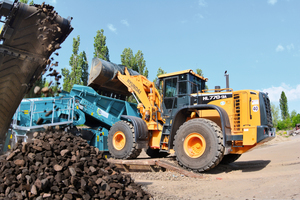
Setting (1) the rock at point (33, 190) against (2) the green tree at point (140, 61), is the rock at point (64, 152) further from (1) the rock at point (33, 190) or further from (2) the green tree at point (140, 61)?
(2) the green tree at point (140, 61)

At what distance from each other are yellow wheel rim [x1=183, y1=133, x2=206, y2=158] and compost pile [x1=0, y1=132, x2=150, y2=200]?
2422mm

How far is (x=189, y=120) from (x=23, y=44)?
428 centimetres

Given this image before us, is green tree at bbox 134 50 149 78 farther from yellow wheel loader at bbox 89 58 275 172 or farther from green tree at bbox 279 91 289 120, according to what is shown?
green tree at bbox 279 91 289 120

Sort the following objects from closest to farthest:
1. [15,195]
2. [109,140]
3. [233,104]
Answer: [15,195] → [233,104] → [109,140]

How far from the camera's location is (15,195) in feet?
11.1

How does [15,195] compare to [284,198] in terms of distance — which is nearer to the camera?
[15,195]

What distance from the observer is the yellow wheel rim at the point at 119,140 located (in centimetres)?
808

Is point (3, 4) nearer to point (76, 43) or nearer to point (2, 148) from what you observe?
point (2, 148)

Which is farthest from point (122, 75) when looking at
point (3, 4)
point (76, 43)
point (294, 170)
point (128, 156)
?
point (76, 43)

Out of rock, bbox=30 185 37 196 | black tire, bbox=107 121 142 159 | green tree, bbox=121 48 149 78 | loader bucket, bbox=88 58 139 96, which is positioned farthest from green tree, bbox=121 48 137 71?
rock, bbox=30 185 37 196

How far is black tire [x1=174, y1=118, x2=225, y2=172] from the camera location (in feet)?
19.5

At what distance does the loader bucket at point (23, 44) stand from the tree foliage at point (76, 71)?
18.3 metres

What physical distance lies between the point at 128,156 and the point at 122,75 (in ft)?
10.0

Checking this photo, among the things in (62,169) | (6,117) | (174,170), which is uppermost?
(6,117)
